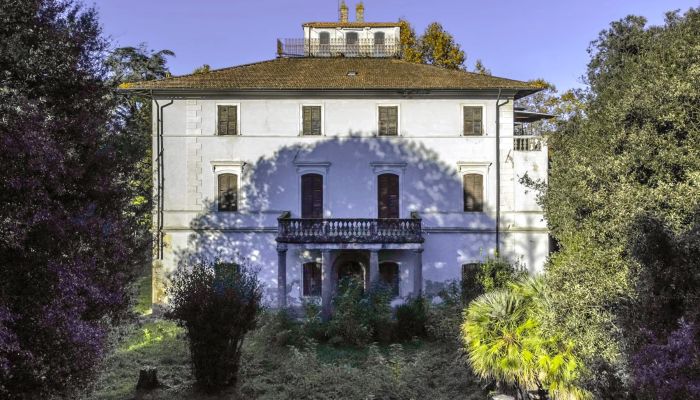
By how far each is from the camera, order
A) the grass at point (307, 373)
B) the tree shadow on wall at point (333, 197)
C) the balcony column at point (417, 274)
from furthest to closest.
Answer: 1. the tree shadow on wall at point (333, 197)
2. the balcony column at point (417, 274)
3. the grass at point (307, 373)

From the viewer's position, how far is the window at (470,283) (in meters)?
17.5

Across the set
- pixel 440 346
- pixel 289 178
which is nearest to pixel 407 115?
pixel 289 178

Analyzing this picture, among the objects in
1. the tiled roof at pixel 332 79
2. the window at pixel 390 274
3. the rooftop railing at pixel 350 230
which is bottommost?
the window at pixel 390 274

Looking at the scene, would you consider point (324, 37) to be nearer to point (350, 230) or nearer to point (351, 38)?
point (351, 38)

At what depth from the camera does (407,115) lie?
71.8 ft

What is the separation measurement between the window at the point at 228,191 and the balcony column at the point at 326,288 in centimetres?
466

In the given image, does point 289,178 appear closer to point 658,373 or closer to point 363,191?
point 363,191

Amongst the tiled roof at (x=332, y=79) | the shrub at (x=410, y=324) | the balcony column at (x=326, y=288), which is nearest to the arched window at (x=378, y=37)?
the tiled roof at (x=332, y=79)

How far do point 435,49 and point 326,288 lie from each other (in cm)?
1990

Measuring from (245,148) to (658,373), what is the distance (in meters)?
17.6

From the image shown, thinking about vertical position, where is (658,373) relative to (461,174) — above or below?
below

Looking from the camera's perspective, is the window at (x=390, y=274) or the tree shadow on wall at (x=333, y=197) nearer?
the tree shadow on wall at (x=333, y=197)

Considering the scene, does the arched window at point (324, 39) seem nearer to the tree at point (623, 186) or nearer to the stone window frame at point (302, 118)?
the stone window frame at point (302, 118)

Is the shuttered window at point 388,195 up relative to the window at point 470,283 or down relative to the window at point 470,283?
up
